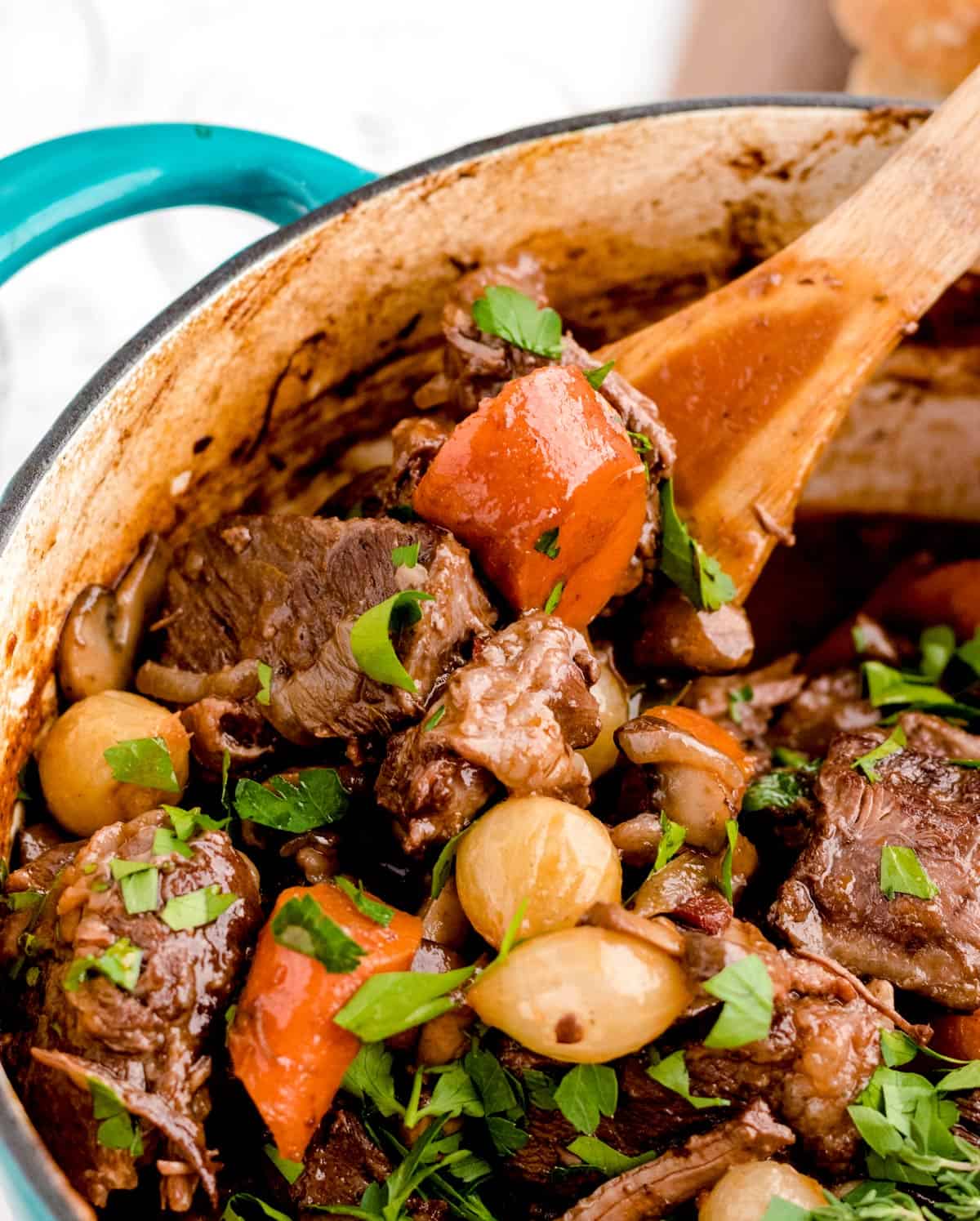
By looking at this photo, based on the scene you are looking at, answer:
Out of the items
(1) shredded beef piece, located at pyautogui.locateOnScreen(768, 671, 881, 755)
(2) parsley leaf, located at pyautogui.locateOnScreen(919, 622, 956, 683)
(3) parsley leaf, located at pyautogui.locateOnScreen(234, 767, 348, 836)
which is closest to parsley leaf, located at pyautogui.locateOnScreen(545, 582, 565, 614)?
(3) parsley leaf, located at pyautogui.locateOnScreen(234, 767, 348, 836)

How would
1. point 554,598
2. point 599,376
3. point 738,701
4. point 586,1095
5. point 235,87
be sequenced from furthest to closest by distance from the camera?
1. point 235,87
2. point 738,701
3. point 599,376
4. point 554,598
5. point 586,1095

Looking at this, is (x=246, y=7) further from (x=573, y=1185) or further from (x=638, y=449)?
(x=573, y=1185)

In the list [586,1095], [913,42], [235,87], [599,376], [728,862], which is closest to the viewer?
[586,1095]

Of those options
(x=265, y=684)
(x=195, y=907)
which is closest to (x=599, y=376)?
(x=265, y=684)

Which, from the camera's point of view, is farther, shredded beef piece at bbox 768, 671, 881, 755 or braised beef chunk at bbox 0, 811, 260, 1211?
shredded beef piece at bbox 768, 671, 881, 755

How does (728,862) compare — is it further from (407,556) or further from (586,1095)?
(407,556)

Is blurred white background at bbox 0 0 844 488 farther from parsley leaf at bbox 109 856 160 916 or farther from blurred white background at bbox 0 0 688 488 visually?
parsley leaf at bbox 109 856 160 916

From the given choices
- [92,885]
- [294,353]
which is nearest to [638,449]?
[294,353]
